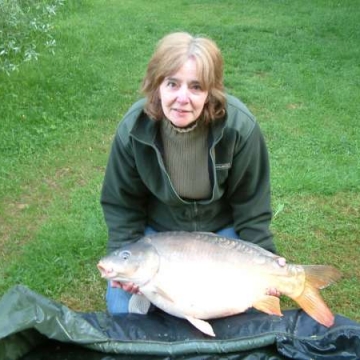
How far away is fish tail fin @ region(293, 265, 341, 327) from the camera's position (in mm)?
2521

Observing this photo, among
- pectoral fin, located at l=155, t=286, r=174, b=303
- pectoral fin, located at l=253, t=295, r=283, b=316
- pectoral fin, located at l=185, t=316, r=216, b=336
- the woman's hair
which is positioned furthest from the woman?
pectoral fin, located at l=253, t=295, r=283, b=316

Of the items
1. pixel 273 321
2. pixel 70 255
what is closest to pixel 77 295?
pixel 70 255

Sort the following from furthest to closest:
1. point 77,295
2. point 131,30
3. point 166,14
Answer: point 166,14 < point 131,30 < point 77,295

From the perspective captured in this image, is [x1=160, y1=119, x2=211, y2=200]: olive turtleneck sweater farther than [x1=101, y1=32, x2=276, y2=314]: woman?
Yes

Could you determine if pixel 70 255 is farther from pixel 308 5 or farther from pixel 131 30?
pixel 308 5

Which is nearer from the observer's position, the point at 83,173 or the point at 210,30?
the point at 83,173

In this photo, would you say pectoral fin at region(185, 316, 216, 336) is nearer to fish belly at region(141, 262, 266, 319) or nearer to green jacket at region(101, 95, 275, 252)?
fish belly at region(141, 262, 266, 319)

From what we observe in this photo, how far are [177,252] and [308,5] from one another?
31.3ft

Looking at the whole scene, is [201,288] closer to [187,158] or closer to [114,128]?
[187,158]

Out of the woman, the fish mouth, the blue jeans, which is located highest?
the woman

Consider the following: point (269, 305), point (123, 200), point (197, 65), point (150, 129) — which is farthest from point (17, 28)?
point (269, 305)

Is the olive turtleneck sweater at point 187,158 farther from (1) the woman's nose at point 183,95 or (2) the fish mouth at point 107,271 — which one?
(2) the fish mouth at point 107,271

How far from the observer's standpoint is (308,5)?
11242 millimetres

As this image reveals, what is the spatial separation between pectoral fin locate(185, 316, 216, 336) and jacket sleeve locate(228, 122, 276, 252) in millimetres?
488
